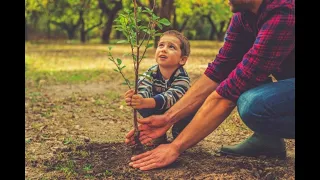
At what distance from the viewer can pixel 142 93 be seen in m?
3.79

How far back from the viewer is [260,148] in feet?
12.5

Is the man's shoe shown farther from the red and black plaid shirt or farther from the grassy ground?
the red and black plaid shirt

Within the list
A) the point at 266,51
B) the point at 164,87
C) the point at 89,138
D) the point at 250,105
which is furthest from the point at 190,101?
the point at 89,138

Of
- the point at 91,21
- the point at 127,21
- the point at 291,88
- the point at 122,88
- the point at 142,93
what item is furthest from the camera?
the point at 91,21

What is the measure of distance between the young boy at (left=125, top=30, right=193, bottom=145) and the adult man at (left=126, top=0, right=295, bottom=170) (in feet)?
0.40

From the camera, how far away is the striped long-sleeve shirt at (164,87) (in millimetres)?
3709

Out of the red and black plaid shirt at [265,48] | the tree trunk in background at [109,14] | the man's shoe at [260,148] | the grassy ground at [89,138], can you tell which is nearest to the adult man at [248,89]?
the red and black plaid shirt at [265,48]

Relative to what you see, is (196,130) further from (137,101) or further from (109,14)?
(109,14)

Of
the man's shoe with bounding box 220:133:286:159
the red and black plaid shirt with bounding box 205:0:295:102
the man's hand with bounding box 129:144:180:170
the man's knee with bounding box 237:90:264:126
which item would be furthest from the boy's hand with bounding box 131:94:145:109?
the man's shoe with bounding box 220:133:286:159

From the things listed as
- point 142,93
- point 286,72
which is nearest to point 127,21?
point 142,93

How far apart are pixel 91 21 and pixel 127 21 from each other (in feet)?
119

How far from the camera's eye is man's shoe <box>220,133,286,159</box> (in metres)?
3.78
